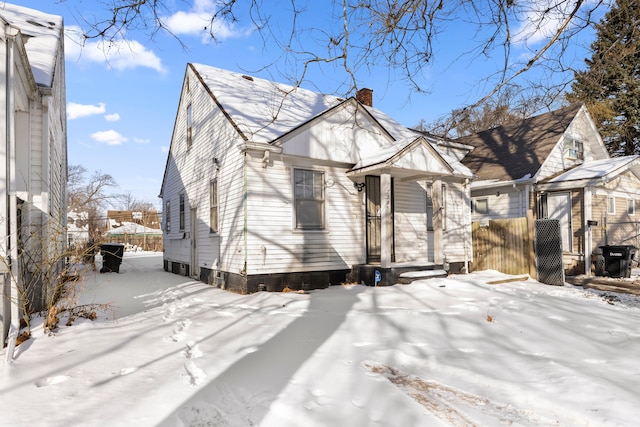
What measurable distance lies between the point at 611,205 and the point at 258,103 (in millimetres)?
13344

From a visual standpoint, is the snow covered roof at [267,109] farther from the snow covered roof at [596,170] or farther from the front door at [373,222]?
the snow covered roof at [596,170]

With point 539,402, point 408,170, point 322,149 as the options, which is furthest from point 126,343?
point 408,170

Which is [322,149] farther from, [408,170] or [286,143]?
[408,170]

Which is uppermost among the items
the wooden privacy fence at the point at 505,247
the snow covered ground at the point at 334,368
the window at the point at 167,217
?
the window at the point at 167,217

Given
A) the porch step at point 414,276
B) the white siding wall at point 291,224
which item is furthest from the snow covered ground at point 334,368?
the porch step at point 414,276

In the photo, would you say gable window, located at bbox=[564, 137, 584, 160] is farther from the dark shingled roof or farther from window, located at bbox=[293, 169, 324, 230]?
window, located at bbox=[293, 169, 324, 230]

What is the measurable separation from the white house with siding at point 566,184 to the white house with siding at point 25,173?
1375 cm

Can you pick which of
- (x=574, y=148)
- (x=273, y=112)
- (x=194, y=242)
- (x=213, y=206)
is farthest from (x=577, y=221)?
(x=194, y=242)

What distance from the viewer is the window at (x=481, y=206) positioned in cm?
1578

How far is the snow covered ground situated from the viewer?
2768mm

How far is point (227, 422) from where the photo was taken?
8.71 feet

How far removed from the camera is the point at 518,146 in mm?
16625

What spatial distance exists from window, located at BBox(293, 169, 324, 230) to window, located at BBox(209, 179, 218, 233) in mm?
2488

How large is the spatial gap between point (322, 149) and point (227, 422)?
7.52m
